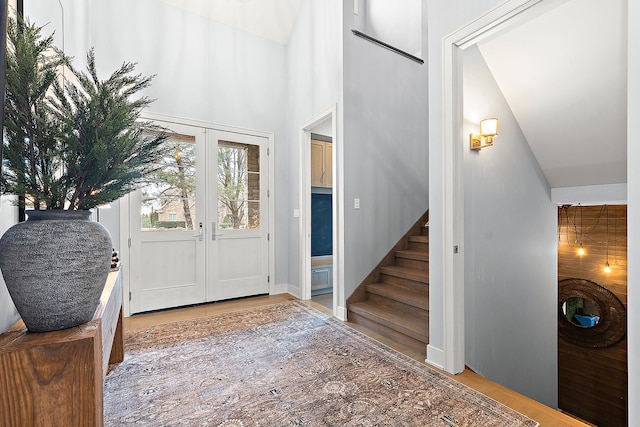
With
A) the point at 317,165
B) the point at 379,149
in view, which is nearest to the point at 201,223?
the point at 317,165

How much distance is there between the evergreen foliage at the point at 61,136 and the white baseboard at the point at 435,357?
2238 mm

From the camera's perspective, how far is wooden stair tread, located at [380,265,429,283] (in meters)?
3.17

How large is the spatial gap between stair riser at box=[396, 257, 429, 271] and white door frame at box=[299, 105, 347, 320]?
0.77 meters

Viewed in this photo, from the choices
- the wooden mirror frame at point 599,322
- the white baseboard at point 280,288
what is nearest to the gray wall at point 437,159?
the white baseboard at point 280,288

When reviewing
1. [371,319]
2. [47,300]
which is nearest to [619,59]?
[371,319]

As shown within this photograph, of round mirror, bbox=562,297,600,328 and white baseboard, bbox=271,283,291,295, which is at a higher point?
white baseboard, bbox=271,283,291,295

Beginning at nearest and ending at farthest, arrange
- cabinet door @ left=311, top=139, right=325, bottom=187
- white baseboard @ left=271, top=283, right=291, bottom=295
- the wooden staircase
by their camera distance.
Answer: the wooden staircase < white baseboard @ left=271, top=283, right=291, bottom=295 < cabinet door @ left=311, top=139, right=325, bottom=187

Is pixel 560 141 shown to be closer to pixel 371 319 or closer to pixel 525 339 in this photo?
pixel 525 339

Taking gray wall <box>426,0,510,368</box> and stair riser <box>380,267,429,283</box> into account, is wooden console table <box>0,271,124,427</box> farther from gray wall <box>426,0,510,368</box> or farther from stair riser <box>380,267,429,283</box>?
stair riser <box>380,267,429,283</box>

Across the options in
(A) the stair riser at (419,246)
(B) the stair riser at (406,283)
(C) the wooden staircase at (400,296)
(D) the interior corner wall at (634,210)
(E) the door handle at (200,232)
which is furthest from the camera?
(E) the door handle at (200,232)

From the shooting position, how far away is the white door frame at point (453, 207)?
7.37 ft

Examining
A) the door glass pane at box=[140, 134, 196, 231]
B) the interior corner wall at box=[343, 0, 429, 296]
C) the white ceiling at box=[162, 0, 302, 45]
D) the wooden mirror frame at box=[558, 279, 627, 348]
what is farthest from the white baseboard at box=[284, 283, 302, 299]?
the wooden mirror frame at box=[558, 279, 627, 348]

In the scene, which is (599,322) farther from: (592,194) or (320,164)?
(320,164)

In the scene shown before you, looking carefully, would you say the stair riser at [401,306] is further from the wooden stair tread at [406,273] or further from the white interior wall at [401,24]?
the white interior wall at [401,24]
